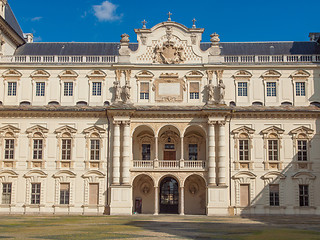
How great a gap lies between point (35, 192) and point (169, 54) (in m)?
20.7

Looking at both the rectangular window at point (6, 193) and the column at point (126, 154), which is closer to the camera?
the column at point (126, 154)

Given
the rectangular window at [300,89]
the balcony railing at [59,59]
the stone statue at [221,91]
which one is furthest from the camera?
the balcony railing at [59,59]

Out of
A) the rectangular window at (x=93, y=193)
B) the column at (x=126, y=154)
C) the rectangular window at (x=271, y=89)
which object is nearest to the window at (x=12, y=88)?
the column at (x=126, y=154)

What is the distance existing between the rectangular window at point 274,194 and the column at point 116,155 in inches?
630

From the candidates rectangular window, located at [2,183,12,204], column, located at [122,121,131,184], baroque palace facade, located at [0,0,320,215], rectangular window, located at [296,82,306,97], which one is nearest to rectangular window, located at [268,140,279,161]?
baroque palace facade, located at [0,0,320,215]

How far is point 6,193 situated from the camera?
49375mm

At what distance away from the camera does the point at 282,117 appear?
49812 millimetres

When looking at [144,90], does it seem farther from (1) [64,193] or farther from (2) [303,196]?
(2) [303,196]

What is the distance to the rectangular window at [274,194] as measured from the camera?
1919 inches

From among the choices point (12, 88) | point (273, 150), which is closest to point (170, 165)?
point (273, 150)

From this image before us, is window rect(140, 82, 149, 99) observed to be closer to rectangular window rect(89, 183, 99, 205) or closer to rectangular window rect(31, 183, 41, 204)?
rectangular window rect(89, 183, 99, 205)

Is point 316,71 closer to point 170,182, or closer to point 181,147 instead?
point 181,147

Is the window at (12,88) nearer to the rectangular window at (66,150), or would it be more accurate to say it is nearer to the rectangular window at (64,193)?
the rectangular window at (66,150)

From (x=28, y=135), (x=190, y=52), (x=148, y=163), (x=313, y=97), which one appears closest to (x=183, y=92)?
(x=190, y=52)
